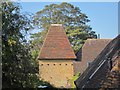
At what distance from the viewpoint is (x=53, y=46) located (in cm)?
3072

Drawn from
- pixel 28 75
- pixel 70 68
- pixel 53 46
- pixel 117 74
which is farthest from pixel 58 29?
pixel 117 74

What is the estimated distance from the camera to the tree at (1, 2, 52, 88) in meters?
10.9

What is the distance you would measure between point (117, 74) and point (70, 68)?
22.6 meters

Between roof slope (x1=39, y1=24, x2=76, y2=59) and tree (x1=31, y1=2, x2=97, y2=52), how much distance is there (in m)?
11.0

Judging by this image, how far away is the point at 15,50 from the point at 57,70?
64.7 feet

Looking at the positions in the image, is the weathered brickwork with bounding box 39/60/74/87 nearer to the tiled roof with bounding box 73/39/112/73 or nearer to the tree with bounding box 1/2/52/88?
the tiled roof with bounding box 73/39/112/73

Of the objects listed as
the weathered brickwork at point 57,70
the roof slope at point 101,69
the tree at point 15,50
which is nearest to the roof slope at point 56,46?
the weathered brickwork at point 57,70

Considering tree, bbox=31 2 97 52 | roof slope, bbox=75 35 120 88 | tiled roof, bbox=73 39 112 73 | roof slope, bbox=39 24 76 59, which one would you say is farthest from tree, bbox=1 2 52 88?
tree, bbox=31 2 97 52

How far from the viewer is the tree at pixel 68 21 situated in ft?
139

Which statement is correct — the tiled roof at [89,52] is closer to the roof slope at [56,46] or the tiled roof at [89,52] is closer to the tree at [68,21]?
the roof slope at [56,46]

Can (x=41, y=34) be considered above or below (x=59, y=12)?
below

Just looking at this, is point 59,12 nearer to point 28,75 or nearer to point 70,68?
point 70,68

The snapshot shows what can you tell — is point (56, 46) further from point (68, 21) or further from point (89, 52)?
point (68, 21)

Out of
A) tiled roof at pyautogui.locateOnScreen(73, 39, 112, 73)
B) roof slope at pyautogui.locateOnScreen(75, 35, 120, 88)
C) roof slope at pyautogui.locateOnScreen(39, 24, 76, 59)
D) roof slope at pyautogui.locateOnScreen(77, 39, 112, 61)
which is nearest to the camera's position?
roof slope at pyautogui.locateOnScreen(75, 35, 120, 88)
